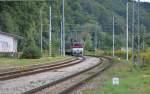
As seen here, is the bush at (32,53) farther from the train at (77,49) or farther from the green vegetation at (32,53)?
the train at (77,49)

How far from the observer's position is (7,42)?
241 feet

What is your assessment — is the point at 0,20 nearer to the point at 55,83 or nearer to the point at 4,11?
the point at 4,11

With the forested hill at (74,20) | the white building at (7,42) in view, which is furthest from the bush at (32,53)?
the forested hill at (74,20)

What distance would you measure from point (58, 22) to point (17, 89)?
120729mm

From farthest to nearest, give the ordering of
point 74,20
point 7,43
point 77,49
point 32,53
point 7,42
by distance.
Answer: point 74,20, point 77,49, point 7,43, point 7,42, point 32,53

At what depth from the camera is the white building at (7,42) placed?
70.6 metres

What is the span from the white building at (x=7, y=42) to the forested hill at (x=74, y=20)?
17511 mm

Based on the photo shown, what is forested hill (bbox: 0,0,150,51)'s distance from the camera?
100m

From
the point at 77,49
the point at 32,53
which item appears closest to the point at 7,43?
the point at 32,53

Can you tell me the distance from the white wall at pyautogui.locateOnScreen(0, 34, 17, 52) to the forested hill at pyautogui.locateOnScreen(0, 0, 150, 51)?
1731cm

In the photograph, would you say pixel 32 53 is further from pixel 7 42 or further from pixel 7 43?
pixel 7 43

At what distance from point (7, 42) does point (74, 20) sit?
8762 cm

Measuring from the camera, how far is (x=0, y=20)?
9488cm

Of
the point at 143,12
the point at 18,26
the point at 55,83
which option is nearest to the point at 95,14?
the point at 143,12
